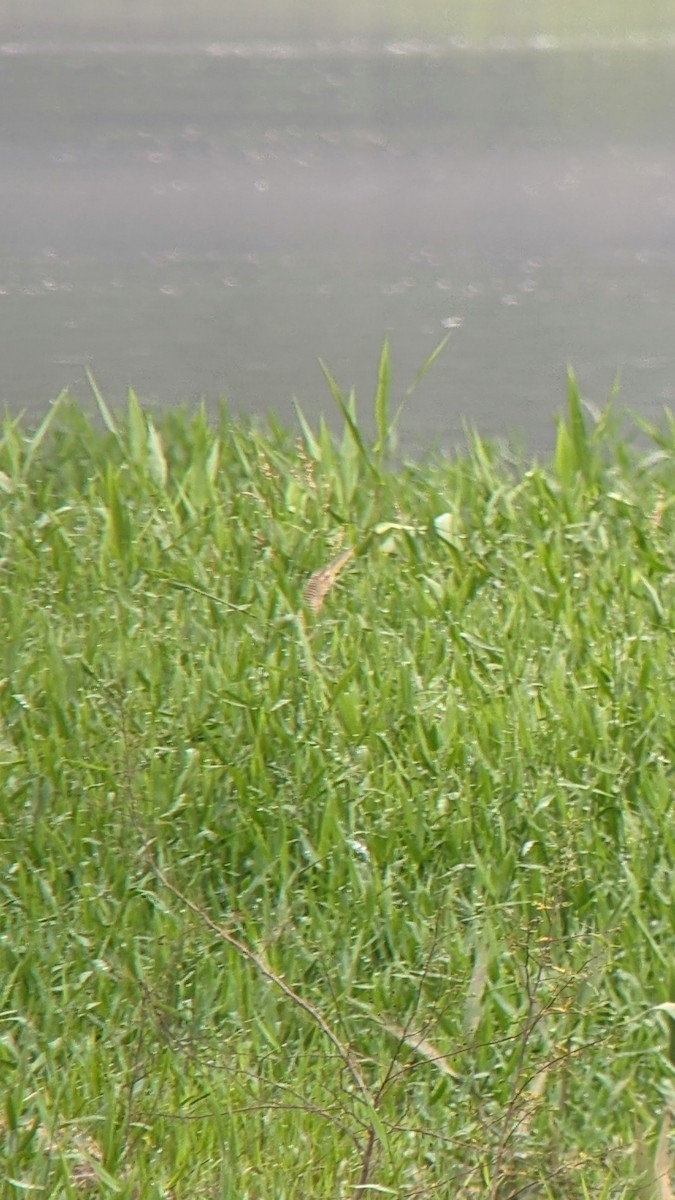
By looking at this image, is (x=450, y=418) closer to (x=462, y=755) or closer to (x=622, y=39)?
(x=462, y=755)

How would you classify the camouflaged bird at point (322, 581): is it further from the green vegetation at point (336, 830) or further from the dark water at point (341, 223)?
the dark water at point (341, 223)

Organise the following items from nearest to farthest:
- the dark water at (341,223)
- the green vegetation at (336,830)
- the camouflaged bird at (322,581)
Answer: the green vegetation at (336,830) → the camouflaged bird at (322,581) → the dark water at (341,223)

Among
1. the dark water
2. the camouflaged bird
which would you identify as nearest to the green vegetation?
the camouflaged bird

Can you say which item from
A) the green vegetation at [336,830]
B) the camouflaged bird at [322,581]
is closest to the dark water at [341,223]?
the green vegetation at [336,830]

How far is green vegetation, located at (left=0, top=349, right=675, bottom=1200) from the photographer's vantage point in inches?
65.7

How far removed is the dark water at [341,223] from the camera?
4.07m

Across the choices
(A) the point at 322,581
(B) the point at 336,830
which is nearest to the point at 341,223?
(A) the point at 322,581

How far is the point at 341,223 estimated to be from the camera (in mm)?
4883

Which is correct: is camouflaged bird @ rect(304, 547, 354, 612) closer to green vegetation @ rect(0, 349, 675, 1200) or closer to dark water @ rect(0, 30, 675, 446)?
green vegetation @ rect(0, 349, 675, 1200)

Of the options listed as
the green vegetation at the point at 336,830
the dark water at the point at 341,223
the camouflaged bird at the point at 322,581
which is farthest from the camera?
the dark water at the point at 341,223

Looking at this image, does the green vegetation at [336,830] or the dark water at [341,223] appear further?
the dark water at [341,223]

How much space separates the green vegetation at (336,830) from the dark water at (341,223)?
0.80 m

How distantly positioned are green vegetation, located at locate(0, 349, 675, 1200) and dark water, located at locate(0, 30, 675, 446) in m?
0.80

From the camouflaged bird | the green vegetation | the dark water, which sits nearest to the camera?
the green vegetation
